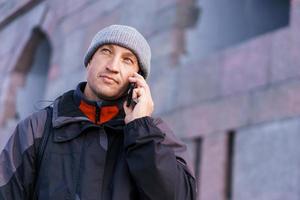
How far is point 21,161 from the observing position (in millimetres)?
2354

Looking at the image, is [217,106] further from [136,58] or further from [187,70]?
[136,58]

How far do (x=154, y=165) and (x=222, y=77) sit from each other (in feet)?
12.7

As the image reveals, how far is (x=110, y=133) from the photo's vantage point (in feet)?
7.95

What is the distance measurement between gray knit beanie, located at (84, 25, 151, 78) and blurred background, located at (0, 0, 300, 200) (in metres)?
1.47

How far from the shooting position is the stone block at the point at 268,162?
16.3 ft

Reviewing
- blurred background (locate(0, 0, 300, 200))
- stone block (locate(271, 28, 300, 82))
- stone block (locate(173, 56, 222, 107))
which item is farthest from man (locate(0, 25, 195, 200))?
stone block (locate(173, 56, 222, 107))

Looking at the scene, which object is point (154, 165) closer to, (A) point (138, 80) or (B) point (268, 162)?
(A) point (138, 80)

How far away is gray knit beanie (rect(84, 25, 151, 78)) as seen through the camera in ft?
8.45

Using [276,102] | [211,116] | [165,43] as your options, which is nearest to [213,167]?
[211,116]

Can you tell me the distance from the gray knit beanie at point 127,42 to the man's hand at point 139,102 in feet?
0.37

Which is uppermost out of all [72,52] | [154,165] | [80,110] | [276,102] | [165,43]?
[72,52]

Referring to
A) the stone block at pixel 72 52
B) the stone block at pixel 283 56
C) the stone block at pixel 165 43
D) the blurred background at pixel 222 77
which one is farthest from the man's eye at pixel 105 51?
the stone block at pixel 72 52

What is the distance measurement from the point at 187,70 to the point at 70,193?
4.35 metres

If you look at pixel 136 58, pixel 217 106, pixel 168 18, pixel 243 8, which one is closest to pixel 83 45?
pixel 168 18
